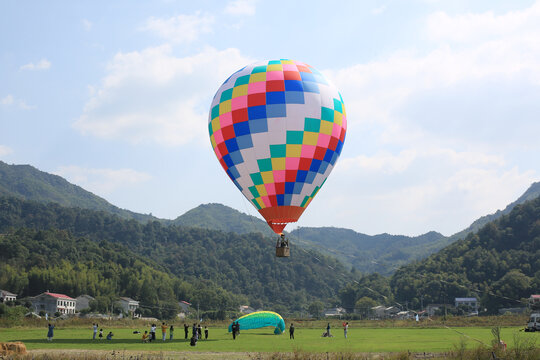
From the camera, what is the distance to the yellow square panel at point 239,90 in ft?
103

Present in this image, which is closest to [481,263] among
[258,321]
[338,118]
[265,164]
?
[258,321]

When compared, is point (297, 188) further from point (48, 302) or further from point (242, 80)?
point (48, 302)

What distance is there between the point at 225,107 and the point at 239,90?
4.28ft

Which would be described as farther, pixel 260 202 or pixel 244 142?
pixel 260 202

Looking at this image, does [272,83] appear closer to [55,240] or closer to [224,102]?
[224,102]

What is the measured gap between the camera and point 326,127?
3172 cm

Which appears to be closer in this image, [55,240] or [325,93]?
[325,93]

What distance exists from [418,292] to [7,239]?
365 feet

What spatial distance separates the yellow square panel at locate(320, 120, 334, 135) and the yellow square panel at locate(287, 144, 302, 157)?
5.84 ft

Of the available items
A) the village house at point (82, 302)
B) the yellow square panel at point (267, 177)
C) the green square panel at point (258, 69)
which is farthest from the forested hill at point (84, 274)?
the green square panel at point (258, 69)

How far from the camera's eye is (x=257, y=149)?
101 feet

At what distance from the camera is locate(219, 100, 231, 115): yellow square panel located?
31.9 meters

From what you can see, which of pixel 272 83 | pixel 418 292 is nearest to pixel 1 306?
pixel 272 83

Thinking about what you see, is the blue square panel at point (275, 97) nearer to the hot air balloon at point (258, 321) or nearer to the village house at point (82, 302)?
the hot air balloon at point (258, 321)
